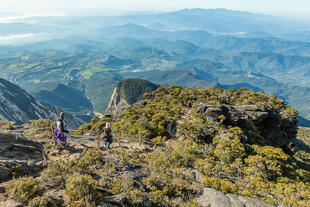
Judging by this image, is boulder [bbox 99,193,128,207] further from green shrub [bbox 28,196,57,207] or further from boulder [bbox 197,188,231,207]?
boulder [bbox 197,188,231,207]

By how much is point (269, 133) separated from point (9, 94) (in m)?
170

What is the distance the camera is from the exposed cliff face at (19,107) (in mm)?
124231

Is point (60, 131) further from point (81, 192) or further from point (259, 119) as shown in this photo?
point (259, 119)

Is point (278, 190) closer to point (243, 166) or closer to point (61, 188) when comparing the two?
point (243, 166)

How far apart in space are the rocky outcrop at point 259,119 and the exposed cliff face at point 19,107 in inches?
5176

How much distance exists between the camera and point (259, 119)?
99.1ft

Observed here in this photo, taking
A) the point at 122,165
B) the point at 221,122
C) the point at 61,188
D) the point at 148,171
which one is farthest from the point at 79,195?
the point at 221,122

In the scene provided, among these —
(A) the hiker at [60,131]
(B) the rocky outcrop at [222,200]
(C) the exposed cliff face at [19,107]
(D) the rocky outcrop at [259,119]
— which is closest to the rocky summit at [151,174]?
(B) the rocky outcrop at [222,200]

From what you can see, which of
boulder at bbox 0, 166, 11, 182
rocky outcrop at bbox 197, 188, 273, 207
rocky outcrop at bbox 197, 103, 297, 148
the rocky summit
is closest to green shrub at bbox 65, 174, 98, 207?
the rocky summit

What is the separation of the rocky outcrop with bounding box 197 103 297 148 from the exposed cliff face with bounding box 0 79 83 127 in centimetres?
13148

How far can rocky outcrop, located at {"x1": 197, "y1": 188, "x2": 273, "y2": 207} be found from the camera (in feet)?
31.1

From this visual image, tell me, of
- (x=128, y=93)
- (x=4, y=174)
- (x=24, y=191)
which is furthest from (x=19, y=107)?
(x=24, y=191)

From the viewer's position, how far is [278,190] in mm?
12453

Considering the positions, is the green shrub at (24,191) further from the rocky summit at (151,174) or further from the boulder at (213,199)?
the boulder at (213,199)
